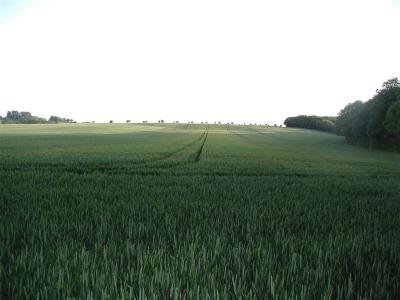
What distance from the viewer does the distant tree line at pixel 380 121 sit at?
58781mm

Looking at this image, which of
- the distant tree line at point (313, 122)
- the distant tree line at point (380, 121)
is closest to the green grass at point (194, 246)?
the distant tree line at point (380, 121)

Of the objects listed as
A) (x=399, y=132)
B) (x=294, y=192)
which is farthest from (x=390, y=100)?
(x=294, y=192)

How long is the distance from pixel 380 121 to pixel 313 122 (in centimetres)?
9457

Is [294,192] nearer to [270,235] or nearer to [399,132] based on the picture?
[270,235]

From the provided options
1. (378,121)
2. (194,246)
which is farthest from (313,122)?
(194,246)

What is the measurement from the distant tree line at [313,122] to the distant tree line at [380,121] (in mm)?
47368

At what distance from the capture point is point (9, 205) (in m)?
9.89

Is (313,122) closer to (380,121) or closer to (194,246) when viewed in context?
(380,121)

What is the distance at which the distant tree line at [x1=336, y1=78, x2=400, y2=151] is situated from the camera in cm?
5878

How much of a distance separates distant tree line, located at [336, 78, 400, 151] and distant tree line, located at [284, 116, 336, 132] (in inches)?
1865

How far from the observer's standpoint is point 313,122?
15900cm

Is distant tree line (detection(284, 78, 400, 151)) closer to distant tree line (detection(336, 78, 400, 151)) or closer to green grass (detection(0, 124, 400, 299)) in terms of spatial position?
distant tree line (detection(336, 78, 400, 151))

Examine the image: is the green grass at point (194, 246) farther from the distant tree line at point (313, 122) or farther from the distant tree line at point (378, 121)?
the distant tree line at point (313, 122)

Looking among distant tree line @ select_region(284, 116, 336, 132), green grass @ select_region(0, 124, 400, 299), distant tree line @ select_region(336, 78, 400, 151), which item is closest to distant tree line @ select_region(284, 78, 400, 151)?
distant tree line @ select_region(336, 78, 400, 151)
